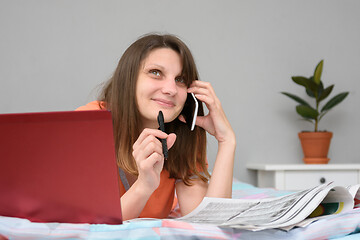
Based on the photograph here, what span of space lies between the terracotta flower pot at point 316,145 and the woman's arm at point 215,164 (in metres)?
1.35

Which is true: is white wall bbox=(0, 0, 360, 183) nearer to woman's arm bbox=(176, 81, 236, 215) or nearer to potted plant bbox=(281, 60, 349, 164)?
potted plant bbox=(281, 60, 349, 164)

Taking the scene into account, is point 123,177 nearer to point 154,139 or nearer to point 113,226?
point 154,139

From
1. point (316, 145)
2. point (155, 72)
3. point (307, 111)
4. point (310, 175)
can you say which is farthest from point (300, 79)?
point (155, 72)

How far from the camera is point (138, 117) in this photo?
3.50 ft

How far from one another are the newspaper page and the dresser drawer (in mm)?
1492

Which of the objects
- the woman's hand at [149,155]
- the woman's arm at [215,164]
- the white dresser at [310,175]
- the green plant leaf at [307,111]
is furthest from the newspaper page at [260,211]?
the green plant leaf at [307,111]

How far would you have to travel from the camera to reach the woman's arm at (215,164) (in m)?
1.06

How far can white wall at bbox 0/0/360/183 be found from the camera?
2.19 metres

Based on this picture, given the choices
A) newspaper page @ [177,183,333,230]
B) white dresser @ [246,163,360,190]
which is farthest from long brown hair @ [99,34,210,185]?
white dresser @ [246,163,360,190]

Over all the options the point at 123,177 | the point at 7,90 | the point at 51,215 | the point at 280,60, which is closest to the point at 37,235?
the point at 51,215

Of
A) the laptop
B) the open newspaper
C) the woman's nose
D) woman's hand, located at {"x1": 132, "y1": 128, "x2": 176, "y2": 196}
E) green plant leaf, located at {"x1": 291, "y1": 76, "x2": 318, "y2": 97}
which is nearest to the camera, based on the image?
the laptop

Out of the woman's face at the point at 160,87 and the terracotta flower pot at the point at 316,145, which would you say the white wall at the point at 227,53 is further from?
the woman's face at the point at 160,87

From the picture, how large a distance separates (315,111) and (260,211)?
1.76 metres

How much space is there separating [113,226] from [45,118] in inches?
6.8
